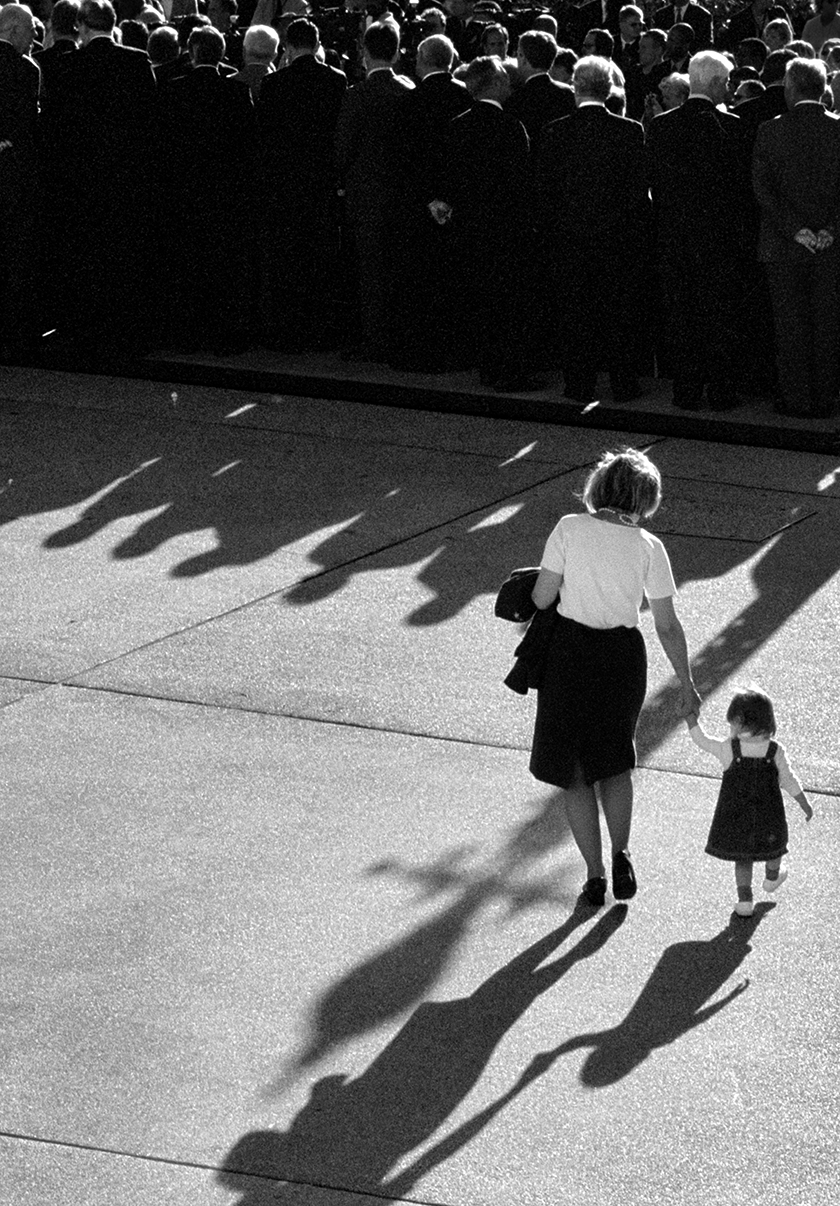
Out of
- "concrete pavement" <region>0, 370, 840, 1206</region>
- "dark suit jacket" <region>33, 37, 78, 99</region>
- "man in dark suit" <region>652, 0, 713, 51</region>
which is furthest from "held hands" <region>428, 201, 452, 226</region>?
"man in dark suit" <region>652, 0, 713, 51</region>

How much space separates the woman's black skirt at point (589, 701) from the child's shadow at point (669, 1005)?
1.83 ft

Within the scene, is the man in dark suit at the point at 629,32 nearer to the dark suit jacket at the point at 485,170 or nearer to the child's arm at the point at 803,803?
the dark suit jacket at the point at 485,170

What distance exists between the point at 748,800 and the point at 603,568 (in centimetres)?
76

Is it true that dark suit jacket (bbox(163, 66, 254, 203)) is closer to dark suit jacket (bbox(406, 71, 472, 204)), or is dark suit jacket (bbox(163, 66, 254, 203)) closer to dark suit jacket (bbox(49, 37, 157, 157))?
dark suit jacket (bbox(49, 37, 157, 157))

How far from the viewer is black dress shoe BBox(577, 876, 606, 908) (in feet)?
19.2

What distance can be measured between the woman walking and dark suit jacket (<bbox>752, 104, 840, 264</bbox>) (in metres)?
5.91

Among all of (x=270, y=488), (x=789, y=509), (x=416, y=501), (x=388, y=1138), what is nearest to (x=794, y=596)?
(x=789, y=509)

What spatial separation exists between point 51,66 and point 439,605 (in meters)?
5.93

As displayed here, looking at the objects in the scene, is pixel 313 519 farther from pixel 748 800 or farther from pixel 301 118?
pixel 748 800

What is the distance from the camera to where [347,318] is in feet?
44.4

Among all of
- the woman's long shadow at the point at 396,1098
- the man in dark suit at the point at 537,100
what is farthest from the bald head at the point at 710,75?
the woman's long shadow at the point at 396,1098

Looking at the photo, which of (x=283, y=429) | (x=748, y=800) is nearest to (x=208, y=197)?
(x=283, y=429)

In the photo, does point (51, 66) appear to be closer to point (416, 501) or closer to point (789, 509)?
point (416, 501)

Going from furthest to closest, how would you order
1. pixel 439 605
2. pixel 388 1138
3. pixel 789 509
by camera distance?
1. pixel 789 509
2. pixel 439 605
3. pixel 388 1138
